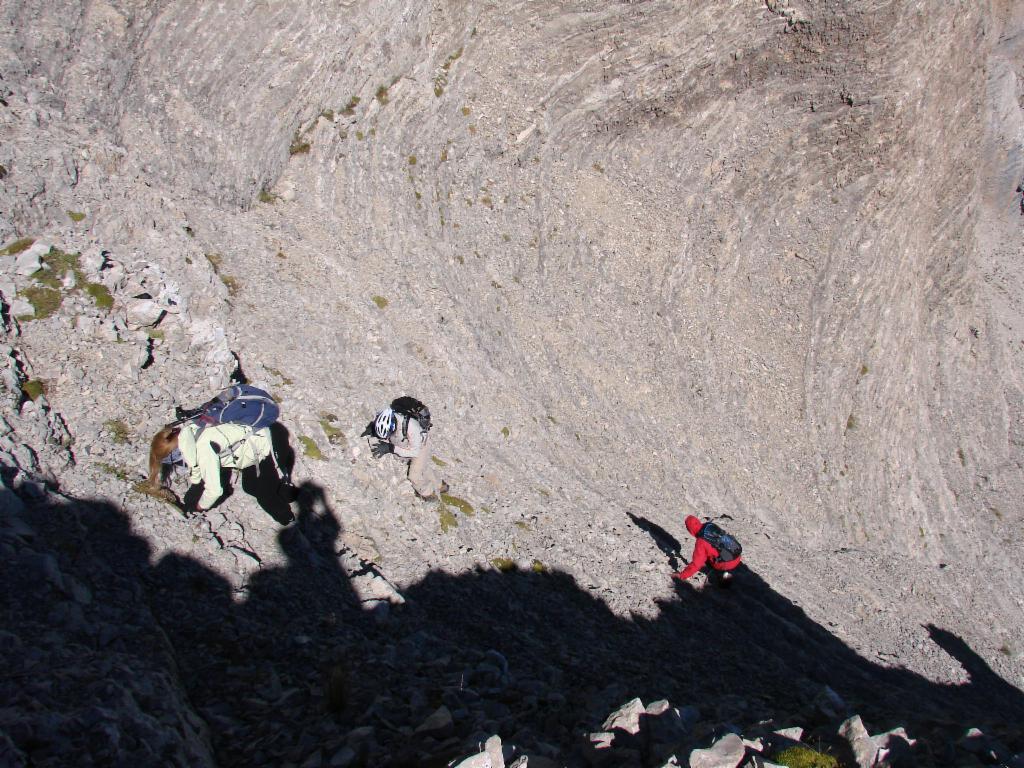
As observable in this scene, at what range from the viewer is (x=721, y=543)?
573 inches

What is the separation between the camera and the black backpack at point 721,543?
572 inches

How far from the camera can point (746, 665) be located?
12.4 meters

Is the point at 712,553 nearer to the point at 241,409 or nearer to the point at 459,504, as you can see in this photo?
the point at 459,504

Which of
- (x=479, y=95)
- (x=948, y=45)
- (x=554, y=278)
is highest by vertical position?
(x=948, y=45)

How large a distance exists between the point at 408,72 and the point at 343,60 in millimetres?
2400

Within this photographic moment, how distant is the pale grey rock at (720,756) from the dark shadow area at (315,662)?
0.57 meters

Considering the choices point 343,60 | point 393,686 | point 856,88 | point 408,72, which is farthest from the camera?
point 856,88

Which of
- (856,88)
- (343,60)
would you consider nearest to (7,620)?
(343,60)

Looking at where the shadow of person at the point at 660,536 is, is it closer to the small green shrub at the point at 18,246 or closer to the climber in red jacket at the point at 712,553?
the climber in red jacket at the point at 712,553

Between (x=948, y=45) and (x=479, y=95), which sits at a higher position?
(x=948, y=45)

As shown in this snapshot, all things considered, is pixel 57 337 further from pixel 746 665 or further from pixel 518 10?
pixel 518 10

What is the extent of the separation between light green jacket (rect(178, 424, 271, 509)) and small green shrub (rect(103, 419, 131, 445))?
0.90 metres

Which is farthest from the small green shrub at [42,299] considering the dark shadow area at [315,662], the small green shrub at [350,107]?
the small green shrub at [350,107]

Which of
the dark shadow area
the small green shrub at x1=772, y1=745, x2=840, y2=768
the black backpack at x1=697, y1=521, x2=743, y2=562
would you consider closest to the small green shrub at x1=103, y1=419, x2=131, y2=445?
the dark shadow area
